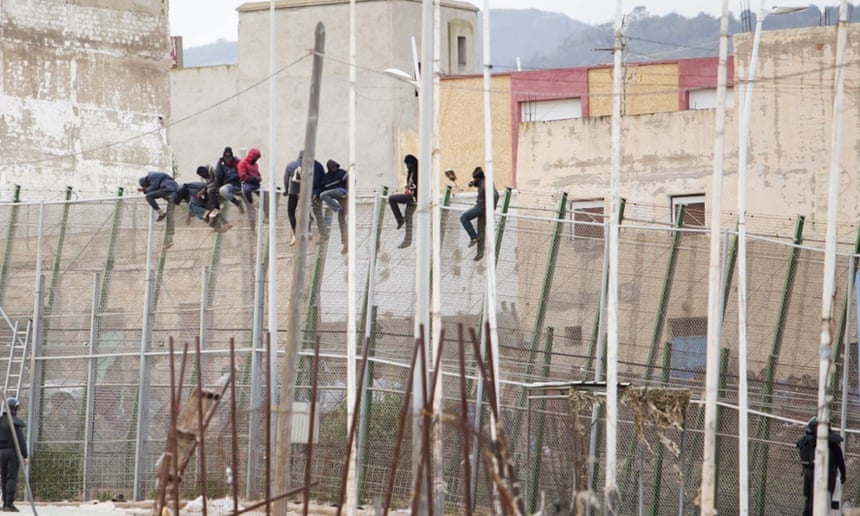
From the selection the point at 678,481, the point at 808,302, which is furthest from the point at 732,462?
the point at 808,302

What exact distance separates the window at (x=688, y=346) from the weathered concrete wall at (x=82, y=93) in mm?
20351

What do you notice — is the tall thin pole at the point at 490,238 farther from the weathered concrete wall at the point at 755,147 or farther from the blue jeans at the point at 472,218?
the weathered concrete wall at the point at 755,147

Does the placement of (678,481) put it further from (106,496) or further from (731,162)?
(731,162)

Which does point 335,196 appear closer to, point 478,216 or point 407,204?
point 407,204

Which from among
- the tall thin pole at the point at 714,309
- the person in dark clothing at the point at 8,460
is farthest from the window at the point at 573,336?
the person in dark clothing at the point at 8,460

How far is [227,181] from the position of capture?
29.3 m

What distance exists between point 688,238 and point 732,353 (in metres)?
1.73

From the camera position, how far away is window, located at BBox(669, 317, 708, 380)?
25.7m

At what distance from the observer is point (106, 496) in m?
28.5

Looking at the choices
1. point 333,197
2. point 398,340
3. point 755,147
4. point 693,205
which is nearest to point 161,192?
point 333,197

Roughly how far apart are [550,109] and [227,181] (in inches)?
635

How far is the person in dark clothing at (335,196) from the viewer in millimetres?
28297

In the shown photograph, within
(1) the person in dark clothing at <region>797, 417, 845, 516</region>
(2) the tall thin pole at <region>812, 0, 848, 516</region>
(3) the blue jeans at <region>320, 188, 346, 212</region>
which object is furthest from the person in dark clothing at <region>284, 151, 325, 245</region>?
(2) the tall thin pole at <region>812, 0, 848, 516</region>

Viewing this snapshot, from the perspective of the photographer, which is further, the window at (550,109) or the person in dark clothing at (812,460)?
the window at (550,109)
